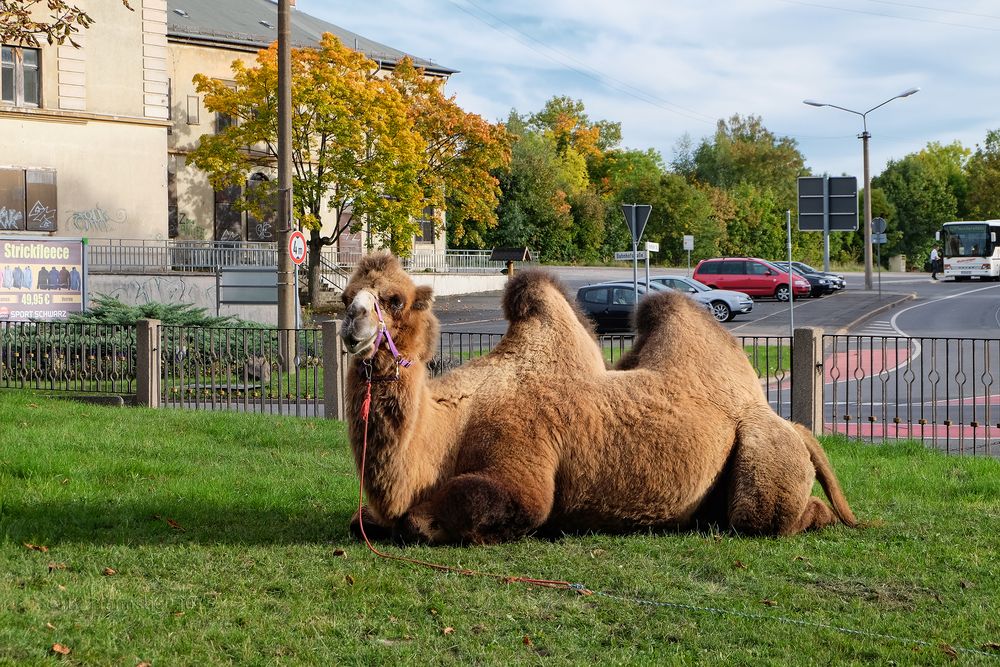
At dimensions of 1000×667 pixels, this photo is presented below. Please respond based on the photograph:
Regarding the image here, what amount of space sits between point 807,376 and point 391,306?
7947 mm

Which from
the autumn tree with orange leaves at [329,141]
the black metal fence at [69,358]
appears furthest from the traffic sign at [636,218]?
the autumn tree with orange leaves at [329,141]

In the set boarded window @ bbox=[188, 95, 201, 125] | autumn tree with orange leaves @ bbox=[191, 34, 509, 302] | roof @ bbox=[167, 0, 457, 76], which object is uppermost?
roof @ bbox=[167, 0, 457, 76]

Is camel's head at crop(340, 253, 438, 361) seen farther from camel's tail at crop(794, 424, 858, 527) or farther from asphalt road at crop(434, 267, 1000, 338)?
asphalt road at crop(434, 267, 1000, 338)

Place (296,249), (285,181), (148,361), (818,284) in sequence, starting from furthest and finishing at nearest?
1. (818,284)
2. (296,249)
3. (285,181)
4. (148,361)

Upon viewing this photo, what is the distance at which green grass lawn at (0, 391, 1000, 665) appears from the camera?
4.86m

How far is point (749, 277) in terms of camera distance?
4975 centimetres

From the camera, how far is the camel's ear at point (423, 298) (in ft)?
21.0

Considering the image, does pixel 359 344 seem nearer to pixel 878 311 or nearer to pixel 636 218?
pixel 636 218

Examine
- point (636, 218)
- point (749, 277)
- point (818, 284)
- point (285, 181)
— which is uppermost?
point (285, 181)

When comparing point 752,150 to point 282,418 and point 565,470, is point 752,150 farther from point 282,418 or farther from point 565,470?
point 565,470

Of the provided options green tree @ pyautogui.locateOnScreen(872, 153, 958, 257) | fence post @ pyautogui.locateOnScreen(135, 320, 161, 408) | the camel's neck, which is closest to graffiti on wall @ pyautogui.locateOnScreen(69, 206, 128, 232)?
fence post @ pyautogui.locateOnScreen(135, 320, 161, 408)

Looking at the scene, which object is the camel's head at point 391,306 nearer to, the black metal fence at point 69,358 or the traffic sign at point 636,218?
the black metal fence at point 69,358

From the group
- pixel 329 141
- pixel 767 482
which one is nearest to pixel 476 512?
pixel 767 482

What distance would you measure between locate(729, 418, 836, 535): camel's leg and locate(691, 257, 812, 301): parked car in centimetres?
4307
